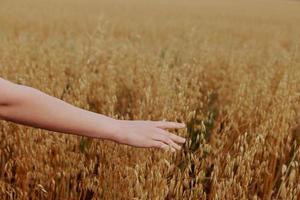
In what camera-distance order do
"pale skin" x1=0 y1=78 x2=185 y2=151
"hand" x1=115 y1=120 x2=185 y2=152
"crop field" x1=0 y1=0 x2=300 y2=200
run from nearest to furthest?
"pale skin" x1=0 y1=78 x2=185 y2=151, "hand" x1=115 y1=120 x2=185 y2=152, "crop field" x1=0 y1=0 x2=300 y2=200

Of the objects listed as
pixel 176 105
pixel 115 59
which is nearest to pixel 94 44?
pixel 115 59

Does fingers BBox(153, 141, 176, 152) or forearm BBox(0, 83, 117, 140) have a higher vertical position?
forearm BBox(0, 83, 117, 140)

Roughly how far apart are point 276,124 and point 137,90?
3.75 ft

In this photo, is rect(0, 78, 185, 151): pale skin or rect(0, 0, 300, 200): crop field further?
rect(0, 0, 300, 200): crop field

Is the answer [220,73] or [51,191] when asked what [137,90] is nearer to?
[220,73]

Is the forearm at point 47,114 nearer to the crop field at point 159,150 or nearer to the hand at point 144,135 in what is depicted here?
the hand at point 144,135

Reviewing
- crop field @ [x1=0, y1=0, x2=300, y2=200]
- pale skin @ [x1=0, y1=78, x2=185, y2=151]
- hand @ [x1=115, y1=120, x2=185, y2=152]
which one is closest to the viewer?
pale skin @ [x1=0, y1=78, x2=185, y2=151]

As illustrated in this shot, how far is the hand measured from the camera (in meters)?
1.00

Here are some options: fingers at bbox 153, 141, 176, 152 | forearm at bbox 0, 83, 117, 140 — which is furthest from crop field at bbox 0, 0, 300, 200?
forearm at bbox 0, 83, 117, 140

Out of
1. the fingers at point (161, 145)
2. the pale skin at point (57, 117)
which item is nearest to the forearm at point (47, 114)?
the pale skin at point (57, 117)

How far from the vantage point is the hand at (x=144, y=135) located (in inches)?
39.4

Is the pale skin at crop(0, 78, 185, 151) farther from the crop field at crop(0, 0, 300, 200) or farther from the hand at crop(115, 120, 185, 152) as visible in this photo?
the crop field at crop(0, 0, 300, 200)

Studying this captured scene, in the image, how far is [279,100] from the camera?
195cm

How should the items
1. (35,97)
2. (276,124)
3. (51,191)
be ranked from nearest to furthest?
(35,97)
(51,191)
(276,124)
